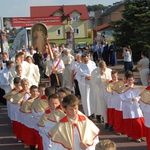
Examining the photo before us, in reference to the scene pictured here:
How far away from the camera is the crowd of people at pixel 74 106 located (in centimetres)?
476

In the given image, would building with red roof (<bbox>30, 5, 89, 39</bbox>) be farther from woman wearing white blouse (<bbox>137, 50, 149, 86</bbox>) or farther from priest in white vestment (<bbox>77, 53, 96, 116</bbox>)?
priest in white vestment (<bbox>77, 53, 96, 116</bbox>)

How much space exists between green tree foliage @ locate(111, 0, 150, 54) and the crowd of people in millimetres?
10846

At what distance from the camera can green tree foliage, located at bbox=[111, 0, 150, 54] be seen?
23266mm

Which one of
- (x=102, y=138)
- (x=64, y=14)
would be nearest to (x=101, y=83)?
(x=102, y=138)

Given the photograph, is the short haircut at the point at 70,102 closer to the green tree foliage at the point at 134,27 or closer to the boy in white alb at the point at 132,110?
the boy in white alb at the point at 132,110

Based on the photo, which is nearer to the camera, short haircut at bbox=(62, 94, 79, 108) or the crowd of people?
short haircut at bbox=(62, 94, 79, 108)

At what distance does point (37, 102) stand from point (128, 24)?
1858 centimetres

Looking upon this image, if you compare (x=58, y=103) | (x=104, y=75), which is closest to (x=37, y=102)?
(x=58, y=103)

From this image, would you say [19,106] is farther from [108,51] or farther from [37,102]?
[108,51]

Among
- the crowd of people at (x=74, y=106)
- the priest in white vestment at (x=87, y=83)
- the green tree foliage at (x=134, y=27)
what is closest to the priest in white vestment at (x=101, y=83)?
the crowd of people at (x=74, y=106)

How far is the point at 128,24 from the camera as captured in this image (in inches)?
972

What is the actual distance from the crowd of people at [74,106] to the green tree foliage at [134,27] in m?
10.8

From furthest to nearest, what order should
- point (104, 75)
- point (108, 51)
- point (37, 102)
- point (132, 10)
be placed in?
point (108, 51)
point (132, 10)
point (104, 75)
point (37, 102)

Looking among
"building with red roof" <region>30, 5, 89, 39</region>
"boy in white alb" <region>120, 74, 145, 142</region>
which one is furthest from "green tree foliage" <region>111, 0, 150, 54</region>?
"building with red roof" <region>30, 5, 89, 39</region>
